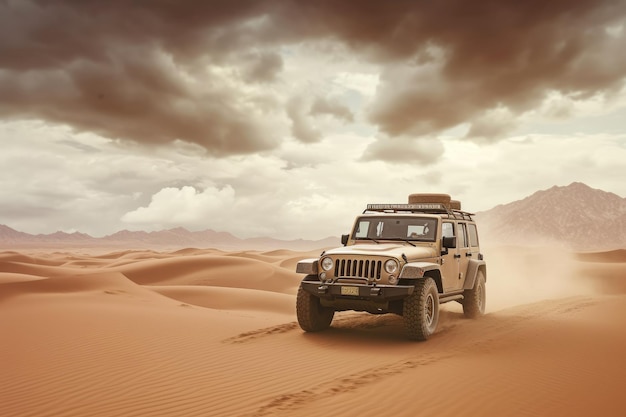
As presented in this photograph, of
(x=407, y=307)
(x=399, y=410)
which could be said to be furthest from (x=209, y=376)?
(x=407, y=307)

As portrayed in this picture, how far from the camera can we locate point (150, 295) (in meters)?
17.5

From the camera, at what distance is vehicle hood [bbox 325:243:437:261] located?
31.7 feet

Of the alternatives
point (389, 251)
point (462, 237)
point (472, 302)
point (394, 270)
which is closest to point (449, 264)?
point (462, 237)

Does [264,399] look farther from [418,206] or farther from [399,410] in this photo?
[418,206]

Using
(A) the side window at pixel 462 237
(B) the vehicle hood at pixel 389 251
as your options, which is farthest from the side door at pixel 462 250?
(B) the vehicle hood at pixel 389 251

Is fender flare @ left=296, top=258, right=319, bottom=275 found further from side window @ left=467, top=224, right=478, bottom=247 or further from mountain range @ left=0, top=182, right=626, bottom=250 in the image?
mountain range @ left=0, top=182, right=626, bottom=250

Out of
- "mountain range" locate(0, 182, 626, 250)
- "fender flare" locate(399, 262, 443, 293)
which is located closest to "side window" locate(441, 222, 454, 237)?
"fender flare" locate(399, 262, 443, 293)

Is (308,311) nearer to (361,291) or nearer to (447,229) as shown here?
(361,291)

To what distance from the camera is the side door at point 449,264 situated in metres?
11.1

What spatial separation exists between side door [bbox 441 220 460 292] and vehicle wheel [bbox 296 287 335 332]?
8.16 feet

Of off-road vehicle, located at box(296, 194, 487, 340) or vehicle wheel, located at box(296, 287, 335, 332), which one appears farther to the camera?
vehicle wheel, located at box(296, 287, 335, 332)

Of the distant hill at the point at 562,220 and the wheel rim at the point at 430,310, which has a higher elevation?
the distant hill at the point at 562,220

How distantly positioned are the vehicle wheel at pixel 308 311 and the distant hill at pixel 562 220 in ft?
402

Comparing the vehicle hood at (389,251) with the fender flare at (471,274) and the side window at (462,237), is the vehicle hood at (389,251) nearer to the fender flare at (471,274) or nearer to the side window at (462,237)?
the side window at (462,237)
